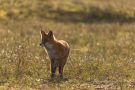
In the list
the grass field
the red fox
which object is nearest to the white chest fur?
the red fox

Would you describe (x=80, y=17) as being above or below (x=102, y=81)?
below

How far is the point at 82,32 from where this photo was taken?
1200 inches

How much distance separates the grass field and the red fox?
59 cm

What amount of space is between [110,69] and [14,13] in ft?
69.1

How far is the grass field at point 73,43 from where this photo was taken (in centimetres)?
1425

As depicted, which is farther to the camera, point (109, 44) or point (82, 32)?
point (82, 32)

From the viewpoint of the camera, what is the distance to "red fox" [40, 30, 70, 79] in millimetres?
13914

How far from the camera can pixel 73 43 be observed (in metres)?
26.4

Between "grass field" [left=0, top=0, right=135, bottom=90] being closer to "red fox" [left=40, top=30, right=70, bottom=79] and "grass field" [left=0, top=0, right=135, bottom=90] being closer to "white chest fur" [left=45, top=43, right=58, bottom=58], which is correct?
"red fox" [left=40, top=30, right=70, bottom=79]

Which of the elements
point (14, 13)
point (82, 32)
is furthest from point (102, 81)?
point (14, 13)

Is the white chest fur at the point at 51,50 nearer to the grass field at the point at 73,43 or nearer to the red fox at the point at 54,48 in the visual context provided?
the red fox at the point at 54,48

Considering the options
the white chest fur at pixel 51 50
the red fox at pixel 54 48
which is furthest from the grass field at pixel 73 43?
the white chest fur at pixel 51 50

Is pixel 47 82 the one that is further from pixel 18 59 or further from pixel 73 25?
pixel 73 25

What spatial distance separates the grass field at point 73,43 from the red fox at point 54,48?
1.94 ft
